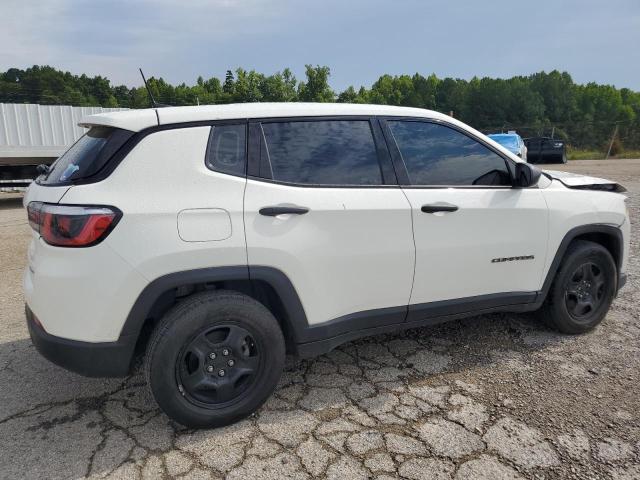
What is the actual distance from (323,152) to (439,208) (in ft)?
2.66

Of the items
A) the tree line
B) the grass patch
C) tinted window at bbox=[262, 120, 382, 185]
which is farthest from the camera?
the tree line

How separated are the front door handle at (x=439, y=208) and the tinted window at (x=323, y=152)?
335 mm

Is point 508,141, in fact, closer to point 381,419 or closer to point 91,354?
point 381,419

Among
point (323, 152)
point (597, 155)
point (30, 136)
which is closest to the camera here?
point (323, 152)

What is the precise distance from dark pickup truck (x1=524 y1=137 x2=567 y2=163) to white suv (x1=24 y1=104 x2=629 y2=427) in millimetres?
26620

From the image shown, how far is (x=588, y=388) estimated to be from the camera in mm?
2936

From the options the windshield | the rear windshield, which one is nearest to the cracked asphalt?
the rear windshield

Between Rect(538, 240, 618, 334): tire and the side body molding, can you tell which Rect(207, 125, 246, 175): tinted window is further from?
Rect(538, 240, 618, 334): tire

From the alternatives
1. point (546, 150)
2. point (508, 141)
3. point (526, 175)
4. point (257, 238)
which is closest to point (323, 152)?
point (257, 238)

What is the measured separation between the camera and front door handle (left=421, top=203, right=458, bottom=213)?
288 cm

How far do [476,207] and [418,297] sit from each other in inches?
27.7

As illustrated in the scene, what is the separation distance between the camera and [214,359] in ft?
8.18

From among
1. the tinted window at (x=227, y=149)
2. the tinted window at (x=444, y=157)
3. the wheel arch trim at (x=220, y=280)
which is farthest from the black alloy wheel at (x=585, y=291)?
the tinted window at (x=227, y=149)

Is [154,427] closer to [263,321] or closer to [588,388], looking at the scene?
[263,321]
